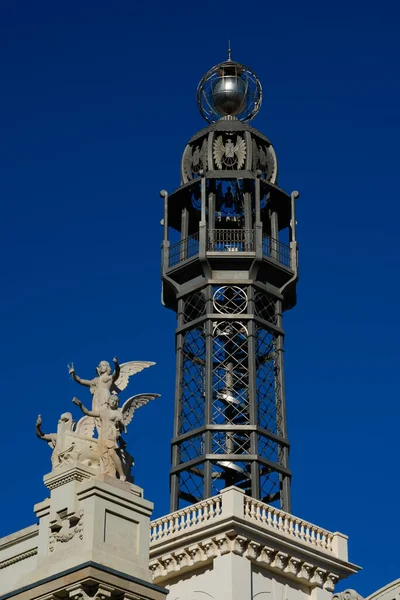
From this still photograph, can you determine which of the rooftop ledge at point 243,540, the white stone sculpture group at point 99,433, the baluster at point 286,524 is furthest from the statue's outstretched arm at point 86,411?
the baluster at point 286,524

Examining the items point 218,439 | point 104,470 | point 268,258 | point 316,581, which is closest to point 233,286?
point 268,258

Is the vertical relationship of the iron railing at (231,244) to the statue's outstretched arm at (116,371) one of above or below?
above

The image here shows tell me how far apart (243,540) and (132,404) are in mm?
14838

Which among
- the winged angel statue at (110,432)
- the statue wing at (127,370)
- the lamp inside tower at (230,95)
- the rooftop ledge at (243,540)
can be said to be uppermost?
the lamp inside tower at (230,95)

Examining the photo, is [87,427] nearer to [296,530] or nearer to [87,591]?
[87,591]

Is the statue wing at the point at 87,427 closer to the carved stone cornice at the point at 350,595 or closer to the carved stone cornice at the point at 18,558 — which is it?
the carved stone cornice at the point at 18,558

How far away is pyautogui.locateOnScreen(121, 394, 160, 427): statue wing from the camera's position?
36.6 m

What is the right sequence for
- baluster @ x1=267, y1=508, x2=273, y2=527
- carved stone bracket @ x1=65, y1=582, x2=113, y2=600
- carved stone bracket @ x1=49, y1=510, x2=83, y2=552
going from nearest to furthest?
carved stone bracket @ x1=65, y1=582, x2=113, y2=600
carved stone bracket @ x1=49, y1=510, x2=83, y2=552
baluster @ x1=267, y1=508, x2=273, y2=527

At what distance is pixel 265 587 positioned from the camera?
5147 centimetres

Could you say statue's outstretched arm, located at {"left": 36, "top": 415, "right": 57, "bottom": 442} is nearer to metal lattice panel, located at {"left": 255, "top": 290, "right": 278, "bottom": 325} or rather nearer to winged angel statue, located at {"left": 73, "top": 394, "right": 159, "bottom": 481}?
winged angel statue, located at {"left": 73, "top": 394, "right": 159, "bottom": 481}

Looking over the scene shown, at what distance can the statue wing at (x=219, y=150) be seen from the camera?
6481 cm

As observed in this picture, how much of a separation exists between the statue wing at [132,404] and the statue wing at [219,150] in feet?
90.4

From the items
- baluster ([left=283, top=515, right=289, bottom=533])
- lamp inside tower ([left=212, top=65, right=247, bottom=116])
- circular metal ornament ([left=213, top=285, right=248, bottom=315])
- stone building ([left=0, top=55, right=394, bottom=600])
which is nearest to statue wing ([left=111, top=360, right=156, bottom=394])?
stone building ([left=0, top=55, right=394, bottom=600])

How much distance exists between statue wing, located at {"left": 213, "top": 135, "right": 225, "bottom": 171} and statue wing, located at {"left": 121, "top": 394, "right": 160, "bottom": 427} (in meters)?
27.6
